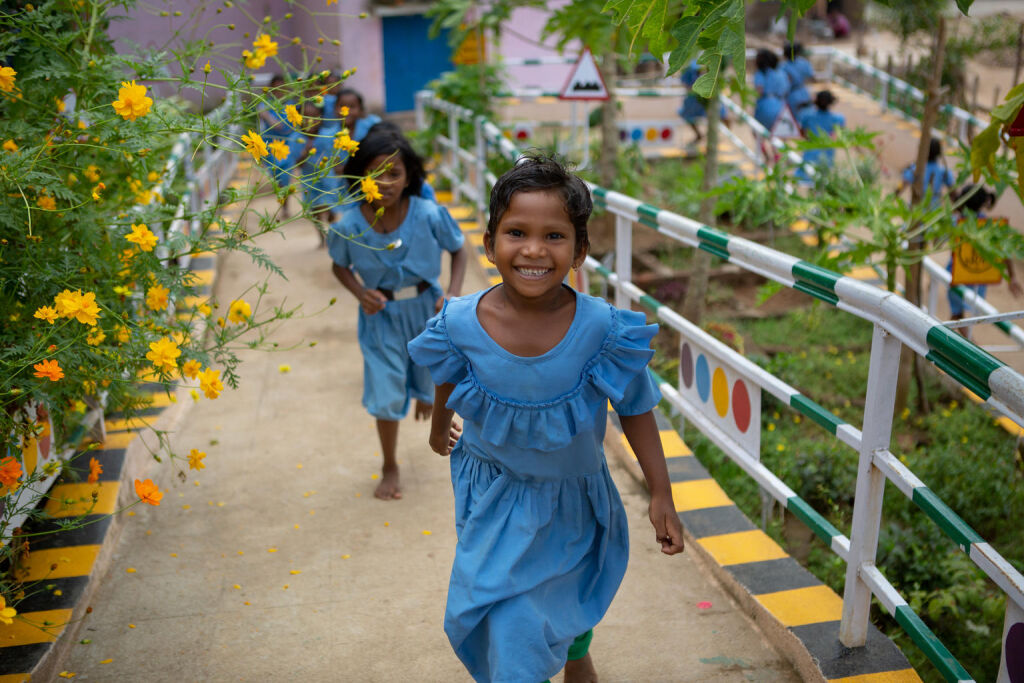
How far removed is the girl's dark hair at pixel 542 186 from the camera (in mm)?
2240

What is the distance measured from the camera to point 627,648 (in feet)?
10.1

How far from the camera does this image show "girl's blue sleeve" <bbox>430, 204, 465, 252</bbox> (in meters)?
4.09

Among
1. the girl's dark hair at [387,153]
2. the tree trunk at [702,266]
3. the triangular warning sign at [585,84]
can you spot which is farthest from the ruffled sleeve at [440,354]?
the triangular warning sign at [585,84]

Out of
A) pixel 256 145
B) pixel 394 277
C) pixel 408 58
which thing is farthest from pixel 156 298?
pixel 408 58

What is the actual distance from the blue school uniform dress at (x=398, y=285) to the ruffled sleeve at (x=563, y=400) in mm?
1784

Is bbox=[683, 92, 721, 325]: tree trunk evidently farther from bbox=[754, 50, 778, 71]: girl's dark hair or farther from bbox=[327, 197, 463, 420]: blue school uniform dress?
bbox=[754, 50, 778, 71]: girl's dark hair

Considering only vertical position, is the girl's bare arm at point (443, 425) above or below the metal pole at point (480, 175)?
above

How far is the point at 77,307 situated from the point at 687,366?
8.17ft

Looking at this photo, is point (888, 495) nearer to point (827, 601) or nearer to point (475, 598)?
point (827, 601)

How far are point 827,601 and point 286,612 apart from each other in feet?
5.93

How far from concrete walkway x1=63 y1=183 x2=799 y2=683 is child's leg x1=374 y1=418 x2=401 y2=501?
Answer: 0.06 m

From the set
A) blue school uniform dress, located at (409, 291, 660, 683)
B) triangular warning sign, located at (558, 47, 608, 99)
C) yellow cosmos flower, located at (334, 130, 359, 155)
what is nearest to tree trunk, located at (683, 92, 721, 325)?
triangular warning sign, located at (558, 47, 608, 99)

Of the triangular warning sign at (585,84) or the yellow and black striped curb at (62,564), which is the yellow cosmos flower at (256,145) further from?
the triangular warning sign at (585,84)

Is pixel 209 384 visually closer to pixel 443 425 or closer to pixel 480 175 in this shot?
pixel 443 425
